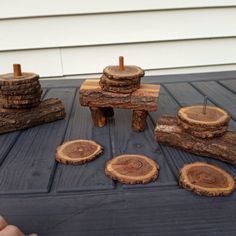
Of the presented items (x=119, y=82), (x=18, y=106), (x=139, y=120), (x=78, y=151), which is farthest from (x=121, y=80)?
(x=18, y=106)

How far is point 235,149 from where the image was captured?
33.2 inches

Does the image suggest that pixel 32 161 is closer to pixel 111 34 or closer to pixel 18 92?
pixel 18 92

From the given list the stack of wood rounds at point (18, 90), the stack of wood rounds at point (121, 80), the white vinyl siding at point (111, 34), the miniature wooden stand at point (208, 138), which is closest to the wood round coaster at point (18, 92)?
the stack of wood rounds at point (18, 90)

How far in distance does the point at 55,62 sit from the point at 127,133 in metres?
1.05

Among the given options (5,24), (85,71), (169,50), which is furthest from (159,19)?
(5,24)

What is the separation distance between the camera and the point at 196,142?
885 mm

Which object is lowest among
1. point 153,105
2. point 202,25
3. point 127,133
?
point 127,133

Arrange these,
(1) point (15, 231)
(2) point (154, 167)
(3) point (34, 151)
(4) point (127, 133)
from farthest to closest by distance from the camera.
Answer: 1. (4) point (127, 133)
2. (3) point (34, 151)
3. (2) point (154, 167)
4. (1) point (15, 231)

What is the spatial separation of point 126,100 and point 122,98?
0.05 feet

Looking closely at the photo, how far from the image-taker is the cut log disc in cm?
85

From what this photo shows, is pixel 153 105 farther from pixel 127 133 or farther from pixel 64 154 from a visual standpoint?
pixel 64 154

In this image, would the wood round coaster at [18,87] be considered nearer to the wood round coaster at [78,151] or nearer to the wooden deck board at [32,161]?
the wooden deck board at [32,161]

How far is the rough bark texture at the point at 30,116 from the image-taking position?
1.06m

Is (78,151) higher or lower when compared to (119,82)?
lower
